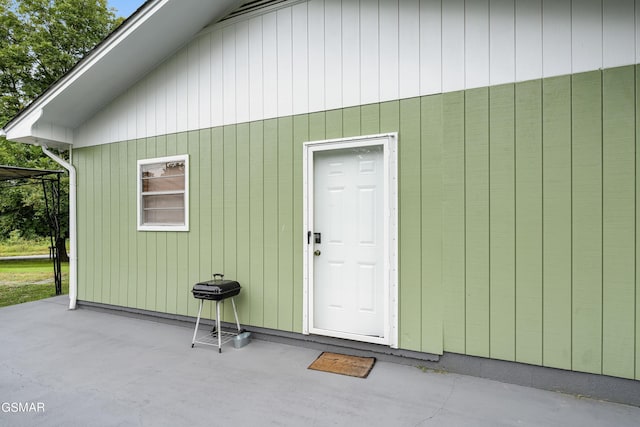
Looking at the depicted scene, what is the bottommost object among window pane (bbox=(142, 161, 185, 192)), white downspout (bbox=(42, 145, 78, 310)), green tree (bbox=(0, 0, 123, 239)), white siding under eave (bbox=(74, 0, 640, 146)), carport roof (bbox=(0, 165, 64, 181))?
white downspout (bbox=(42, 145, 78, 310))

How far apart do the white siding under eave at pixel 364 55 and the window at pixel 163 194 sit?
45cm

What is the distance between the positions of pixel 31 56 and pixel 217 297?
12.3 metres

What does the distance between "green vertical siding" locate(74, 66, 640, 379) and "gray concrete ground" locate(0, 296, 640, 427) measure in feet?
1.06

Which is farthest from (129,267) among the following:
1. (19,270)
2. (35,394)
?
(19,270)

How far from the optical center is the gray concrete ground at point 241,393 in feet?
6.95

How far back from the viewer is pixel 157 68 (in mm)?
4270

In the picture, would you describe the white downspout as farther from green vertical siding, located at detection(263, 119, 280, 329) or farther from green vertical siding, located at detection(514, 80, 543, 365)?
green vertical siding, located at detection(514, 80, 543, 365)

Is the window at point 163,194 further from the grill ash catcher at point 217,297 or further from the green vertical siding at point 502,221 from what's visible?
the green vertical siding at point 502,221

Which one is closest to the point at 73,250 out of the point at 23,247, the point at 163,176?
the point at 163,176

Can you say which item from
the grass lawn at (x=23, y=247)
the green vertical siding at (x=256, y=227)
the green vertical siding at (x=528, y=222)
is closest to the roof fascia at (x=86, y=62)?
the green vertical siding at (x=256, y=227)

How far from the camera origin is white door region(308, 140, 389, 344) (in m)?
3.11

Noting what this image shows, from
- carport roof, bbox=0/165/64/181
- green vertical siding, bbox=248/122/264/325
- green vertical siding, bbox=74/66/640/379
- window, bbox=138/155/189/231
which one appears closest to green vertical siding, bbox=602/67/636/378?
green vertical siding, bbox=74/66/640/379

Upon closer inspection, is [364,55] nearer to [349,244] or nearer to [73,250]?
[349,244]

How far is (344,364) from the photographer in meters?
2.93
